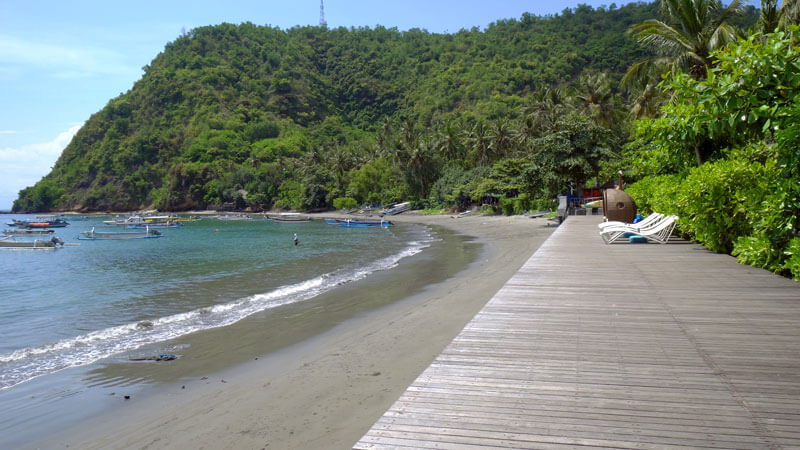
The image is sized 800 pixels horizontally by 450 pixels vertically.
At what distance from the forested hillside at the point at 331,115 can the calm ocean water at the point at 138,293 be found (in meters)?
32.1

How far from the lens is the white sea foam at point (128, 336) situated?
787 centimetres

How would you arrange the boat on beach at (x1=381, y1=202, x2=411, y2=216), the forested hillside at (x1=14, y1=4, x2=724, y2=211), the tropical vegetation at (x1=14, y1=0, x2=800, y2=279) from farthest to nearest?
the forested hillside at (x1=14, y1=4, x2=724, y2=211) < the boat on beach at (x1=381, y1=202, x2=411, y2=216) < the tropical vegetation at (x1=14, y1=0, x2=800, y2=279)

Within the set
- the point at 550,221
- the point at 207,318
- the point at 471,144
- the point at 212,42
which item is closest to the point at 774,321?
the point at 207,318

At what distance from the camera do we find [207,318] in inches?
430

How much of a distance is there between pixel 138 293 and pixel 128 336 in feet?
20.8

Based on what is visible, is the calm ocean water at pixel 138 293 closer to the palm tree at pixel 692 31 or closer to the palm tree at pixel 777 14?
the palm tree at pixel 692 31

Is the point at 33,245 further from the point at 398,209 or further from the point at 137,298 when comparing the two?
the point at 398,209

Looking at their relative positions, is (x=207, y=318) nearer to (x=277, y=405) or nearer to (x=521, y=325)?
(x=277, y=405)

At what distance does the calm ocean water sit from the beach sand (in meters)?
2.88

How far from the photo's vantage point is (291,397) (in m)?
5.75

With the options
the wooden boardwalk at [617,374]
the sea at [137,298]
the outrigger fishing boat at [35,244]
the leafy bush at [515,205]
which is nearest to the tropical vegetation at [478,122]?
the leafy bush at [515,205]

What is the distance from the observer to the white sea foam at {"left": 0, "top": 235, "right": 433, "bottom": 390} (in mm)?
7867

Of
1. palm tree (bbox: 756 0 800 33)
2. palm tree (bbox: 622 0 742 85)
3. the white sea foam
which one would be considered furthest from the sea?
palm tree (bbox: 756 0 800 33)

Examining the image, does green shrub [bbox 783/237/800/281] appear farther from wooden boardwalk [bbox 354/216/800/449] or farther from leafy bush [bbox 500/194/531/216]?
leafy bush [bbox 500/194/531/216]
